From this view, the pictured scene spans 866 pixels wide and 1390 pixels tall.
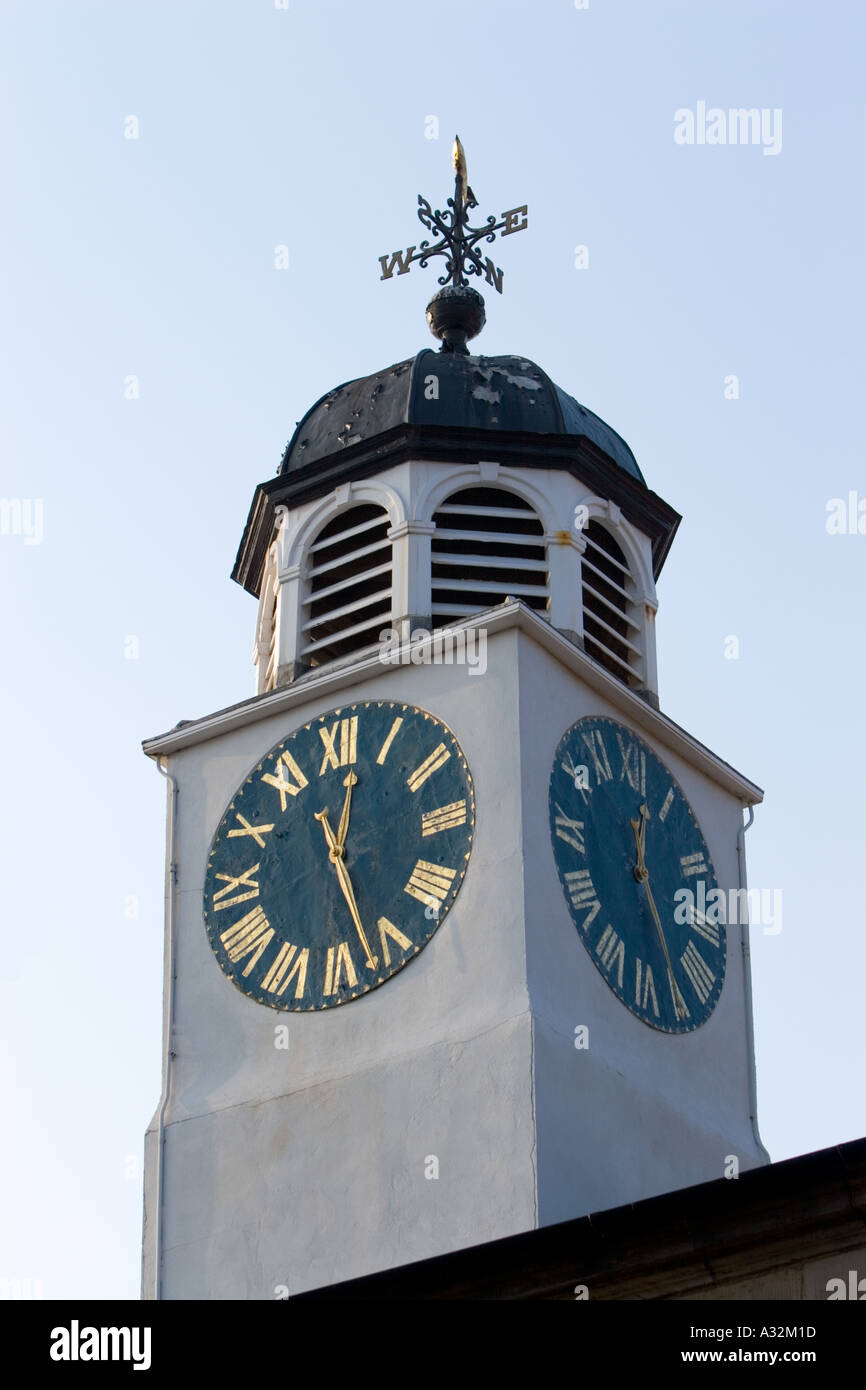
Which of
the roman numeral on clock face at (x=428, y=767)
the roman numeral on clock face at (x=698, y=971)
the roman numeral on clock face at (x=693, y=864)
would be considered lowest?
the roman numeral on clock face at (x=698, y=971)

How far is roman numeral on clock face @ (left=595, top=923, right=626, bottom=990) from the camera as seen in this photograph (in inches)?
942

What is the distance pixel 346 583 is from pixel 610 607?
222 cm

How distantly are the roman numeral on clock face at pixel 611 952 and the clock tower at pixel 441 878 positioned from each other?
2 cm

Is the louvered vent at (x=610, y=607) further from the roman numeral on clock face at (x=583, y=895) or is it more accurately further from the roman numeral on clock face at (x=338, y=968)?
the roman numeral on clock face at (x=338, y=968)

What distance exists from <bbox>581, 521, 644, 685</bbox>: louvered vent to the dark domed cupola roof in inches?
29.9

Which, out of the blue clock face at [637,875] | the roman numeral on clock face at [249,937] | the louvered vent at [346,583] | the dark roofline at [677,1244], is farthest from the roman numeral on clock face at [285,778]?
the dark roofline at [677,1244]

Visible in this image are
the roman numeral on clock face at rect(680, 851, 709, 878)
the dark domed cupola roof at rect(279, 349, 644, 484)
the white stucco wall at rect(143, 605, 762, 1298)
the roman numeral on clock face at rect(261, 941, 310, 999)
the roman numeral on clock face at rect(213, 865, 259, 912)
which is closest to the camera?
the white stucco wall at rect(143, 605, 762, 1298)

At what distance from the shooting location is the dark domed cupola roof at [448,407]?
26656 millimetres

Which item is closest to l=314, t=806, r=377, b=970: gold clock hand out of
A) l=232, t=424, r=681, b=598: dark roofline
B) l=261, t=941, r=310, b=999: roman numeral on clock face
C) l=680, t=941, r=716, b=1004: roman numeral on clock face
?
l=261, t=941, r=310, b=999: roman numeral on clock face

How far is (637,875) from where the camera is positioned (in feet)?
81.0

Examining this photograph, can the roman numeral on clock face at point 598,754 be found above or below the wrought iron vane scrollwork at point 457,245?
below

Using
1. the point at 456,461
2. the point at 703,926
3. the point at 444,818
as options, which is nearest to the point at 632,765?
the point at 703,926

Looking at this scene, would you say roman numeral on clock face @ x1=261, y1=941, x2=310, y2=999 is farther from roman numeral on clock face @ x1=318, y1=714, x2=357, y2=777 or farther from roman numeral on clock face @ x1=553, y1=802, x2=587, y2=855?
roman numeral on clock face @ x1=553, y1=802, x2=587, y2=855
